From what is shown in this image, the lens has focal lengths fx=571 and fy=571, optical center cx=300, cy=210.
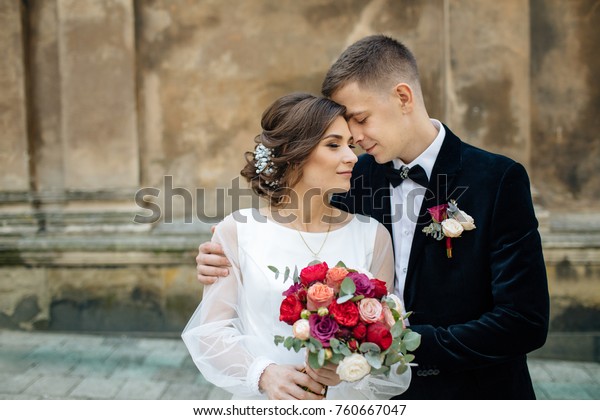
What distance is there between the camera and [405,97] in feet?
9.21

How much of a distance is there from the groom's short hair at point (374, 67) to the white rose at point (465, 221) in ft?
2.44

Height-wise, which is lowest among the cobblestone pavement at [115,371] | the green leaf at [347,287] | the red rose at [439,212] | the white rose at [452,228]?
the cobblestone pavement at [115,371]

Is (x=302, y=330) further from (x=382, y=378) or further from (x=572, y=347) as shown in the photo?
(x=572, y=347)

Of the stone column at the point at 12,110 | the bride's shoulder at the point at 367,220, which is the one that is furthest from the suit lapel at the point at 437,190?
the stone column at the point at 12,110

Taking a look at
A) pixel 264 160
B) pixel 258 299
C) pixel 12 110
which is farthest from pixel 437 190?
pixel 12 110

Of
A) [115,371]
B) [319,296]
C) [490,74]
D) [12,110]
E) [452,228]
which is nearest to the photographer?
[319,296]

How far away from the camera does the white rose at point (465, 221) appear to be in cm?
246

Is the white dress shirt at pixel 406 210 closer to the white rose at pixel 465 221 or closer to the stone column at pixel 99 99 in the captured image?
the white rose at pixel 465 221

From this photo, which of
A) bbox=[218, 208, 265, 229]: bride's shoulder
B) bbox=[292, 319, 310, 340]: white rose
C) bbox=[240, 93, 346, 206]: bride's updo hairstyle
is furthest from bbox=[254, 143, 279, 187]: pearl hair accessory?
bbox=[292, 319, 310, 340]: white rose

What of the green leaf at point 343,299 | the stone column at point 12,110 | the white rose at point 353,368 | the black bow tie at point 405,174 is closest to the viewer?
the white rose at point 353,368

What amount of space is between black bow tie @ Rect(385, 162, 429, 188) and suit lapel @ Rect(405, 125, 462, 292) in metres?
0.05

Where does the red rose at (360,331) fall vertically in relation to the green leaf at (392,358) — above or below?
above

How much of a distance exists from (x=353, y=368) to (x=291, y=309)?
1.10 ft

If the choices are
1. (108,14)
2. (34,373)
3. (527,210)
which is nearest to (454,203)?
(527,210)
